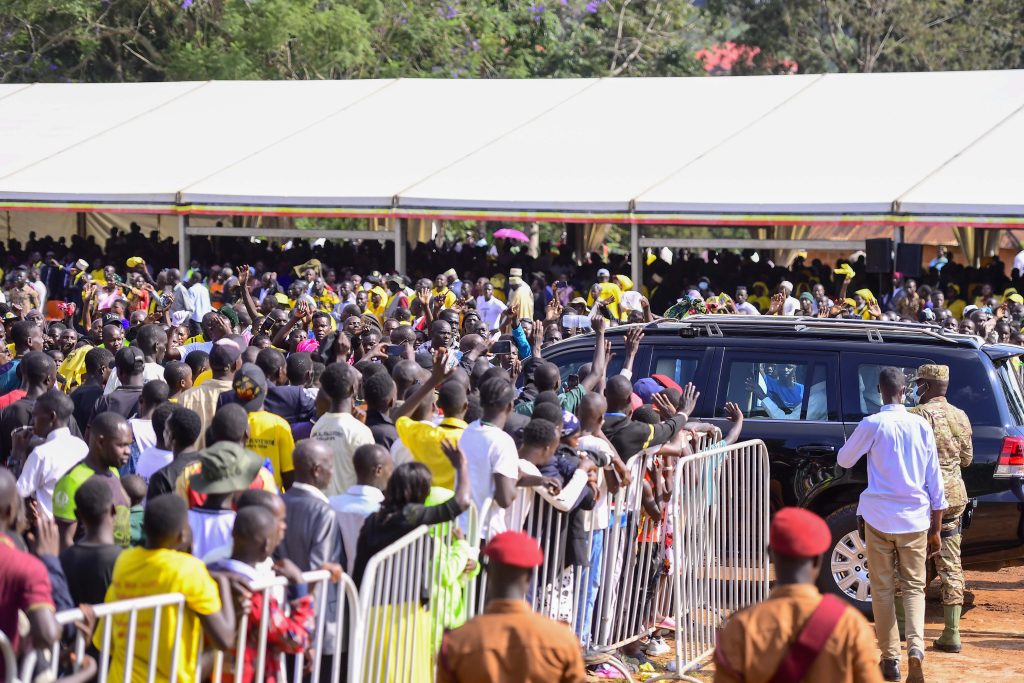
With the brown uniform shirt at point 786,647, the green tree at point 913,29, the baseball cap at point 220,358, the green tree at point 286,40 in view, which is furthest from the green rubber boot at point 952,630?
the green tree at point 913,29

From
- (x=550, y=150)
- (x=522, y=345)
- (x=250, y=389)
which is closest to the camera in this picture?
A: (x=250, y=389)

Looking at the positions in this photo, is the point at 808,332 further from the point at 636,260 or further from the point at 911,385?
the point at 636,260

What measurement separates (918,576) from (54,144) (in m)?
20.7

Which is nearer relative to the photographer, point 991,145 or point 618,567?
point 618,567

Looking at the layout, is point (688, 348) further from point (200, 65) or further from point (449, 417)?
point (200, 65)

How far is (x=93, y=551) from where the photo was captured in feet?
16.9

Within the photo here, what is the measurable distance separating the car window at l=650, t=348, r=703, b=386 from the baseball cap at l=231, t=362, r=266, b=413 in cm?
290

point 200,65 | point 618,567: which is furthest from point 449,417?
point 200,65

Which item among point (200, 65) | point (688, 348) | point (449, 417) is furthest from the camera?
point (200, 65)

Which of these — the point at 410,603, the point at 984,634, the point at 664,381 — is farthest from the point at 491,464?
the point at 984,634

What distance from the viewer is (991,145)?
19422mm

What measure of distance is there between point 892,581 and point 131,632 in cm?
443

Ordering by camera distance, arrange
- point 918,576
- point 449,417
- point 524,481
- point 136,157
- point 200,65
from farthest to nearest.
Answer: point 200,65 → point 136,157 → point 918,576 → point 449,417 → point 524,481

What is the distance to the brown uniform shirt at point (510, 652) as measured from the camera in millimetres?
4289
